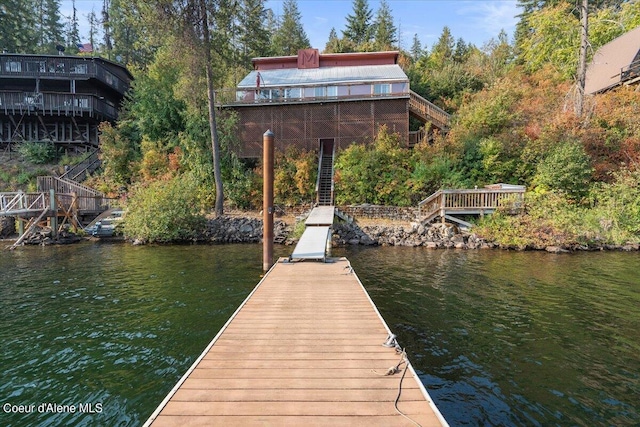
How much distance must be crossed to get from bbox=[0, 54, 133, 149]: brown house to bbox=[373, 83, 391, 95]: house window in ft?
81.3

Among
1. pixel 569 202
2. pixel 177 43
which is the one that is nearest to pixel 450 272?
pixel 569 202

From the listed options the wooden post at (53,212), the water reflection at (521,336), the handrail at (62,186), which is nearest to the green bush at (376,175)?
the water reflection at (521,336)

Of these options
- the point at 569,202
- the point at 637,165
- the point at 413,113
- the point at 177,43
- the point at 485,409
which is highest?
the point at 177,43

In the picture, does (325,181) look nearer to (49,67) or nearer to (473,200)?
(473,200)

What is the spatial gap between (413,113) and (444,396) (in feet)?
71.8

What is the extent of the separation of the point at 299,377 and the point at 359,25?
5230 cm

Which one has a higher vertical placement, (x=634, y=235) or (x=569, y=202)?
(x=569, y=202)

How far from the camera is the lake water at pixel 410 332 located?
4.46 metres

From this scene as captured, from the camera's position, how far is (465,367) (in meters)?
5.32

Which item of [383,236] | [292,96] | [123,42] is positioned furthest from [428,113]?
[123,42]

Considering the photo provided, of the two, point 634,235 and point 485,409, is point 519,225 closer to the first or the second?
point 634,235

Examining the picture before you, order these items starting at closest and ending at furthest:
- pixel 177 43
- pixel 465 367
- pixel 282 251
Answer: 1. pixel 465 367
2. pixel 282 251
3. pixel 177 43

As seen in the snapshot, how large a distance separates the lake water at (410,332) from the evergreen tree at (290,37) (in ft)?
124

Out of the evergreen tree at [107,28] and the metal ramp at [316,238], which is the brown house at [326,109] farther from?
the evergreen tree at [107,28]
